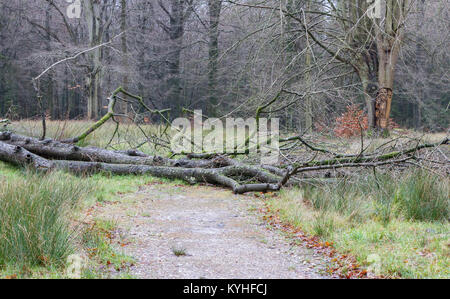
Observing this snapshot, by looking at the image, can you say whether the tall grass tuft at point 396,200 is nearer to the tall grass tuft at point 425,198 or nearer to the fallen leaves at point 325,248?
the tall grass tuft at point 425,198

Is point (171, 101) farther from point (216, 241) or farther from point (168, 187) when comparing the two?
point (216, 241)

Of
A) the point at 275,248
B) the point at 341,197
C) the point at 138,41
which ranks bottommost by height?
the point at 275,248

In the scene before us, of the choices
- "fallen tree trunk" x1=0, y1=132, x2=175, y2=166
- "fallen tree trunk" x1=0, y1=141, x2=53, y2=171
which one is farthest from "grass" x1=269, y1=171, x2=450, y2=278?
"fallen tree trunk" x1=0, y1=141, x2=53, y2=171

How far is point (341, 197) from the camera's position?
5699mm

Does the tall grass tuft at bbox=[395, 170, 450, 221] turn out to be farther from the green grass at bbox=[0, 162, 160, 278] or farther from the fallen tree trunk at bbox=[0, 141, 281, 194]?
the green grass at bbox=[0, 162, 160, 278]

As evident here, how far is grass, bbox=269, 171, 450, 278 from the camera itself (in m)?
3.73

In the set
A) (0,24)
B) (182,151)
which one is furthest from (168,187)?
(0,24)

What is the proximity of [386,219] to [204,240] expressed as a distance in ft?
7.92

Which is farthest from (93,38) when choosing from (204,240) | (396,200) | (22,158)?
(396,200)

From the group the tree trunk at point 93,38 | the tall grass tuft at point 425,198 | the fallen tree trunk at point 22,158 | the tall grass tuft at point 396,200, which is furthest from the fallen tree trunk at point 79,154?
the tree trunk at point 93,38

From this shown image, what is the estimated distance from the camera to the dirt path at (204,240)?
3.71m

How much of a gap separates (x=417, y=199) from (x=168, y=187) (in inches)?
184
